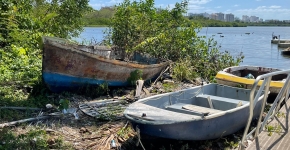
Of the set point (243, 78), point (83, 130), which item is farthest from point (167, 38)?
point (83, 130)

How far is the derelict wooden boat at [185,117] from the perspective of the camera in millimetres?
4488

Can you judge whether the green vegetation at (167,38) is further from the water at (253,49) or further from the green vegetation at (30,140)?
the green vegetation at (30,140)

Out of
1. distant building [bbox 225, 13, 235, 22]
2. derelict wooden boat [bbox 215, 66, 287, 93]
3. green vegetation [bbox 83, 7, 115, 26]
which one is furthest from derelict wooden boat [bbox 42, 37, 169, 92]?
distant building [bbox 225, 13, 235, 22]

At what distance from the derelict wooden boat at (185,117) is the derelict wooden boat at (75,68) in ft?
6.82

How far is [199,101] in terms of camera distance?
6.58 metres

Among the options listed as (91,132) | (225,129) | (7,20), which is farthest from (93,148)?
(7,20)

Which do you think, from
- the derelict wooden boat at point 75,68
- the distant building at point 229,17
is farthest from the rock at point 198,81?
the distant building at point 229,17

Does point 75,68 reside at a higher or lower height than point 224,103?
higher

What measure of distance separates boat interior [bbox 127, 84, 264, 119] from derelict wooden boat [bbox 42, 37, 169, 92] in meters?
2.05

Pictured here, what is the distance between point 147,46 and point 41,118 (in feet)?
18.7

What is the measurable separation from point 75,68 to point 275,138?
4.30 meters

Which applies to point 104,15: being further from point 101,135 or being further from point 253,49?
point 253,49

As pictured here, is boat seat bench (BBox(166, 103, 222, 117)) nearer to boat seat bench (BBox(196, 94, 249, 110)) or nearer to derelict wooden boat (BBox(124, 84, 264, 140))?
derelict wooden boat (BBox(124, 84, 264, 140))

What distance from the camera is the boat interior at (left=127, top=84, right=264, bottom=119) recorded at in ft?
18.0
